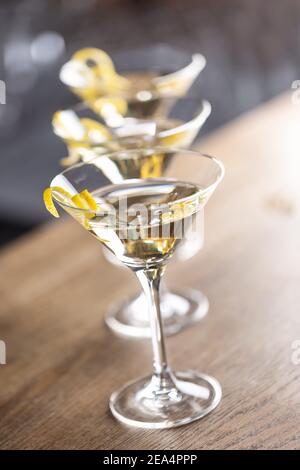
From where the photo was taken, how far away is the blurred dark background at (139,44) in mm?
3008

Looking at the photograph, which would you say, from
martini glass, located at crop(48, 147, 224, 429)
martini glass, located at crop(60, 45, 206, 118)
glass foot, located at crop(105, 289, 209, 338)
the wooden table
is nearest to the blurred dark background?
martini glass, located at crop(60, 45, 206, 118)

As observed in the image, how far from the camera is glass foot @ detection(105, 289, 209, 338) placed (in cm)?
104

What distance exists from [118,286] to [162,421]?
346 millimetres

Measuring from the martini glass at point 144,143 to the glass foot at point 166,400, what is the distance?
12cm

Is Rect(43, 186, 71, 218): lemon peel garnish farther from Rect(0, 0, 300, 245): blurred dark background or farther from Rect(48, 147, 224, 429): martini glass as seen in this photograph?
Rect(0, 0, 300, 245): blurred dark background

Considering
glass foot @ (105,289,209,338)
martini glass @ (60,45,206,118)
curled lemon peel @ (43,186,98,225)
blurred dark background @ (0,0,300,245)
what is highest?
curled lemon peel @ (43,186,98,225)

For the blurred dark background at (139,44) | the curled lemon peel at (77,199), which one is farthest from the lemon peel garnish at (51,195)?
the blurred dark background at (139,44)

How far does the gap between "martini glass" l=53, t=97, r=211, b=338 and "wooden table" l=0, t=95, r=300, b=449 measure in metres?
0.02

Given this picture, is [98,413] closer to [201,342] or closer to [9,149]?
[201,342]

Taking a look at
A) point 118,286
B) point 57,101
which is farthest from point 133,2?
point 118,286

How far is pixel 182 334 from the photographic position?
1014 mm

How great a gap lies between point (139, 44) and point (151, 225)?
2.88 meters

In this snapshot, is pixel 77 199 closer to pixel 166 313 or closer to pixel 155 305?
pixel 155 305

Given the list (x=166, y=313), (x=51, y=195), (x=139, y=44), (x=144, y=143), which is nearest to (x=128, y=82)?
(x=144, y=143)
